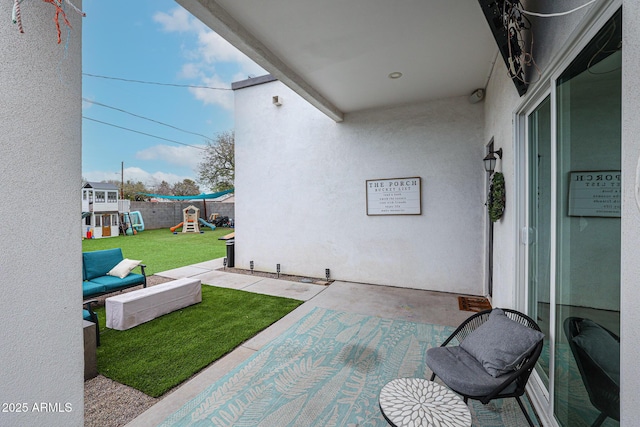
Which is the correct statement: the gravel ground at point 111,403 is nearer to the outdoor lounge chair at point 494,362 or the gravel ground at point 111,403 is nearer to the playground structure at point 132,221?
the outdoor lounge chair at point 494,362

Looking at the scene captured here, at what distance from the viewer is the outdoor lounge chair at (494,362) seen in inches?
64.1

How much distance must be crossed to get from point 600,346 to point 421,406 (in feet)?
3.03

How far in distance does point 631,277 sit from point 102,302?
5.64 m

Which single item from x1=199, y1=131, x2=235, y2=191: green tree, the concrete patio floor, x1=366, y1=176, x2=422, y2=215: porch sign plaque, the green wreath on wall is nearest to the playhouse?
x1=199, y1=131, x2=235, y2=191: green tree

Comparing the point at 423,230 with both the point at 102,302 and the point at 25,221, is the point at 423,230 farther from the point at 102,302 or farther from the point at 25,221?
the point at 102,302

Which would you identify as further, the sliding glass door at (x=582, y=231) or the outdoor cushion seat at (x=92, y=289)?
the outdoor cushion seat at (x=92, y=289)

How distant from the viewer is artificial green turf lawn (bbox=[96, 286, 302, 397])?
7.78 ft

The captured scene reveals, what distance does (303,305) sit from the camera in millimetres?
4078

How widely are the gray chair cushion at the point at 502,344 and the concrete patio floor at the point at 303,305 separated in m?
1.55

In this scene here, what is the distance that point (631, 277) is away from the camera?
3.12 feet

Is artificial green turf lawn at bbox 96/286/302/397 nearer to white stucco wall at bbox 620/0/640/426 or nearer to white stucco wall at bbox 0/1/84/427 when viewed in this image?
white stucco wall at bbox 0/1/84/427

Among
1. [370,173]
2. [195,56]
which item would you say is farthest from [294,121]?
[195,56]

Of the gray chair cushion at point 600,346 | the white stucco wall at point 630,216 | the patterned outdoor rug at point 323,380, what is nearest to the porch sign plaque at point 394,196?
the patterned outdoor rug at point 323,380

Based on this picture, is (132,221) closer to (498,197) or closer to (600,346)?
(498,197)
